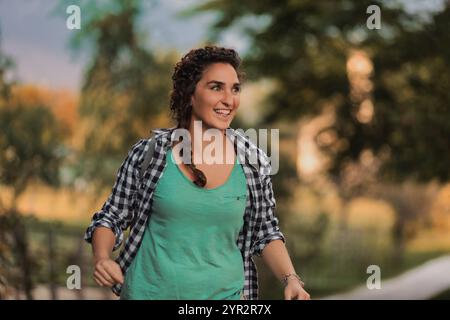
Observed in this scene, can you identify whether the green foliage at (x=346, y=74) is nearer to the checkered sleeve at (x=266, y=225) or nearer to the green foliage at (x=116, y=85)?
the green foliage at (x=116, y=85)

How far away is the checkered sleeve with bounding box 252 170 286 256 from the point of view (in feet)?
7.31

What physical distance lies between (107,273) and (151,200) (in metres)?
0.25

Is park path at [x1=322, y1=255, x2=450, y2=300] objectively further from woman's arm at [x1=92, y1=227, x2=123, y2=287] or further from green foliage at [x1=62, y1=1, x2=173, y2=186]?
woman's arm at [x1=92, y1=227, x2=123, y2=287]

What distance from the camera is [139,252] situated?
2.10m

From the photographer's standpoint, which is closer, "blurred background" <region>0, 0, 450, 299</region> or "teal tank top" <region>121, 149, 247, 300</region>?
"teal tank top" <region>121, 149, 247, 300</region>

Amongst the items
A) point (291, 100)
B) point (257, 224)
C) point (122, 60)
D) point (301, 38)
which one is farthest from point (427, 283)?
point (257, 224)

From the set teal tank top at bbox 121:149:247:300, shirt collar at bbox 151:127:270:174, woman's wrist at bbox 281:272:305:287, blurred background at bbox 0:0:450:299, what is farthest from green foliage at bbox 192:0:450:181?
teal tank top at bbox 121:149:247:300

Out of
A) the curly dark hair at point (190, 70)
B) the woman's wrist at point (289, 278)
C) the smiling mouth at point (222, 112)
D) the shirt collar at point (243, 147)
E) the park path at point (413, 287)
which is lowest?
the woman's wrist at point (289, 278)

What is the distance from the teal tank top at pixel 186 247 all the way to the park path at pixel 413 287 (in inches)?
294

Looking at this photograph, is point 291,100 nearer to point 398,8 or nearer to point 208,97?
point 398,8

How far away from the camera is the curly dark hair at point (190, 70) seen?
2225mm

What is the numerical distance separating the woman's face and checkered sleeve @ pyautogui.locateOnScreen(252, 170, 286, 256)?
21cm

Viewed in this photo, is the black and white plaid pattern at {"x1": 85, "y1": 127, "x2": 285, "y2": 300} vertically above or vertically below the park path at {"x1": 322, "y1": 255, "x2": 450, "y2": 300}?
below

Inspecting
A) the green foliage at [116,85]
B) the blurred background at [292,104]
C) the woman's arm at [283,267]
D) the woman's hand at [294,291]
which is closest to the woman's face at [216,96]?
the woman's arm at [283,267]
